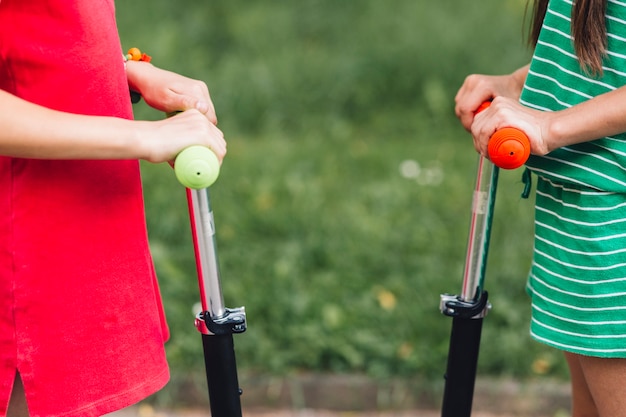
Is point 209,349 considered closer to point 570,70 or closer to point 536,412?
point 570,70

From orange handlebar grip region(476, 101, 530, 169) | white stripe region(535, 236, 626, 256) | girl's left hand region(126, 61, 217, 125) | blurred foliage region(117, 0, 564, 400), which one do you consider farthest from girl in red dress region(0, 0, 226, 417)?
blurred foliage region(117, 0, 564, 400)

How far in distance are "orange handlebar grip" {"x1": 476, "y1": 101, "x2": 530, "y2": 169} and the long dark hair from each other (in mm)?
216

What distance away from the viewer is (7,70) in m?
1.70

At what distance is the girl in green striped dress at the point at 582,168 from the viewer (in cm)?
184

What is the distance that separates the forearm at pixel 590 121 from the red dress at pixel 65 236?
0.88 m

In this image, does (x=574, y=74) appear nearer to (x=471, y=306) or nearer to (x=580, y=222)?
(x=580, y=222)

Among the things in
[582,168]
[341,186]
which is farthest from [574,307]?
[341,186]

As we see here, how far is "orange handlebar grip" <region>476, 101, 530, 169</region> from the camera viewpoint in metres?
1.81

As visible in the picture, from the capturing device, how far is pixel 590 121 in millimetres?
→ 1819

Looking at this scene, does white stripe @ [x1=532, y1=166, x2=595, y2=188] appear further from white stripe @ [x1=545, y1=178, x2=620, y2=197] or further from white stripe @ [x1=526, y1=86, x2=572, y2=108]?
white stripe @ [x1=526, y1=86, x2=572, y2=108]

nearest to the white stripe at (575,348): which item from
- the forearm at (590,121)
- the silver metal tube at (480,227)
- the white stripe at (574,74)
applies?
the silver metal tube at (480,227)

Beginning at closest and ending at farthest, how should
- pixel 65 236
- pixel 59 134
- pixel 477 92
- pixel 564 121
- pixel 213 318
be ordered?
pixel 59 134
pixel 65 236
pixel 564 121
pixel 213 318
pixel 477 92

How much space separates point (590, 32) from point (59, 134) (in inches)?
42.0

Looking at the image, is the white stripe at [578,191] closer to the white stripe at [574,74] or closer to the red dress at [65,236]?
the white stripe at [574,74]
